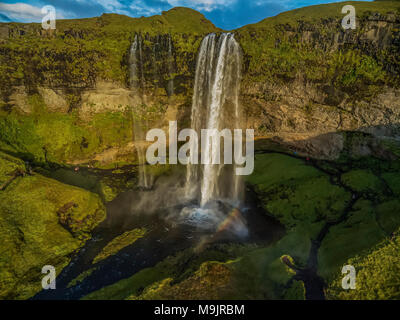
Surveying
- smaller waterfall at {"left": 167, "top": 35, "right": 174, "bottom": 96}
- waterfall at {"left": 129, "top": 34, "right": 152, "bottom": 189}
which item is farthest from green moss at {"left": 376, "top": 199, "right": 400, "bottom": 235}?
smaller waterfall at {"left": 167, "top": 35, "right": 174, "bottom": 96}

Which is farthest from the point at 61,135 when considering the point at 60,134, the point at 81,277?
the point at 81,277

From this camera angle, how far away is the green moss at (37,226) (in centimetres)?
1277

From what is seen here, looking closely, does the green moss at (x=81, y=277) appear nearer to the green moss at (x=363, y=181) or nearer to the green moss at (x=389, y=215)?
the green moss at (x=389, y=215)

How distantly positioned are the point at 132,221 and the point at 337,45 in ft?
68.4

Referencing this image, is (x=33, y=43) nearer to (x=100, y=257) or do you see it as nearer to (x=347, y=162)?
(x=100, y=257)

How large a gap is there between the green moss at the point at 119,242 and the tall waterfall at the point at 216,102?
20.8 ft

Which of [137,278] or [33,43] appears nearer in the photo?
[137,278]

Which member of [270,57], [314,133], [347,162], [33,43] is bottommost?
[347,162]

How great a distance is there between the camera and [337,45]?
18469 mm

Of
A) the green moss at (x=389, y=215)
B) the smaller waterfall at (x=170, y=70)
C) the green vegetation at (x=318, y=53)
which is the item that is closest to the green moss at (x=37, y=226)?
the smaller waterfall at (x=170, y=70)

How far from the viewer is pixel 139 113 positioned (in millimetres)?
25188

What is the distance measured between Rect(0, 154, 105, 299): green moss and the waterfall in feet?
19.0

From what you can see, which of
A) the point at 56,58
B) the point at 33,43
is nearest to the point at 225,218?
the point at 56,58
